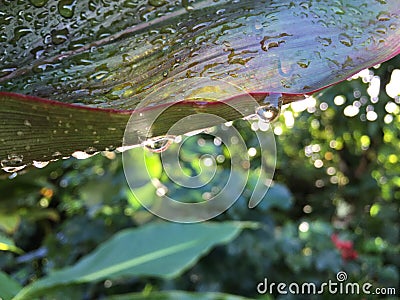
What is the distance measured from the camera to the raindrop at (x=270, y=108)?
0.65 ft

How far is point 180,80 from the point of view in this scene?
0.19 metres

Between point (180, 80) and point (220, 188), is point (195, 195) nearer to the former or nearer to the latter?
point (220, 188)

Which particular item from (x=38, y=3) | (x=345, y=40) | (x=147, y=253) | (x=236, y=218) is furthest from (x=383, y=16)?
(x=236, y=218)

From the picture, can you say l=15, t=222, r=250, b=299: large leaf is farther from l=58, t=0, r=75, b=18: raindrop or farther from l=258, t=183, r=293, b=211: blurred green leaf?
l=258, t=183, r=293, b=211: blurred green leaf

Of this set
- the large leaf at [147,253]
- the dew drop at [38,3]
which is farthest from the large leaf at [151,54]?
the large leaf at [147,253]

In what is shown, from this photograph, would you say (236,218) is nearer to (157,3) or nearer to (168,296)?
(168,296)

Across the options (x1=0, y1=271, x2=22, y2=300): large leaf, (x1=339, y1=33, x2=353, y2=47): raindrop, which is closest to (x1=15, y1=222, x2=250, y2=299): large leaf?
(x1=0, y1=271, x2=22, y2=300): large leaf

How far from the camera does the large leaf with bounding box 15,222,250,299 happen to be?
1.79 ft

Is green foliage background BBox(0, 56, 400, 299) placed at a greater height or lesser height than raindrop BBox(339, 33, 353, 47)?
lesser

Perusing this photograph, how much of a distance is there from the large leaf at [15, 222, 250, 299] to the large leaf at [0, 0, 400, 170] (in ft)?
1.08

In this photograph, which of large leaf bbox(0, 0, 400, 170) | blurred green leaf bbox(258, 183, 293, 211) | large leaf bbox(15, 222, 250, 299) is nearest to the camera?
large leaf bbox(0, 0, 400, 170)

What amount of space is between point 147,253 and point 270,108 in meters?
0.46

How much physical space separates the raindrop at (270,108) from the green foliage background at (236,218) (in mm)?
659

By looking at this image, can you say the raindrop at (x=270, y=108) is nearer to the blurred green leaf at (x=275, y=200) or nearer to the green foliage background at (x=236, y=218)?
the green foliage background at (x=236, y=218)
